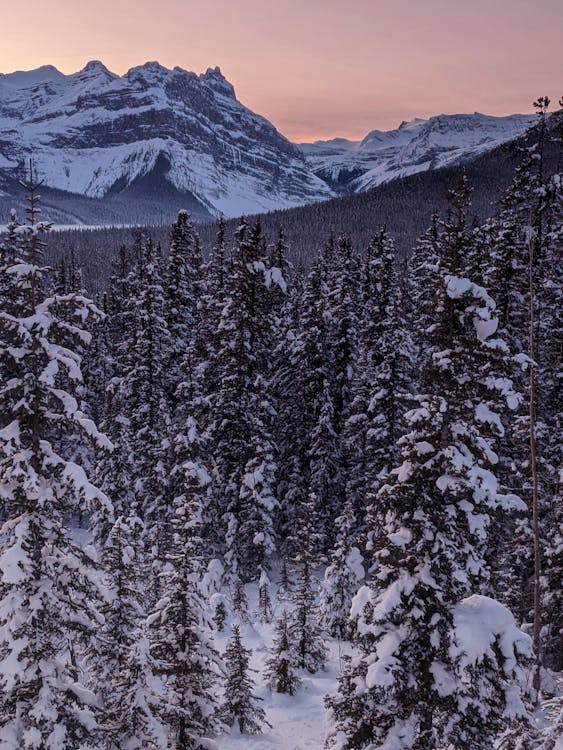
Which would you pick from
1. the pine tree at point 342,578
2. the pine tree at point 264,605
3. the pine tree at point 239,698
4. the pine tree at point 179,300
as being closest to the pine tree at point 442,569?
the pine tree at point 239,698

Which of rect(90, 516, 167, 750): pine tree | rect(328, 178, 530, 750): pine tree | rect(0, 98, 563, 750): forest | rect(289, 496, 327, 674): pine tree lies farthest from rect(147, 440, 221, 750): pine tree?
rect(289, 496, 327, 674): pine tree

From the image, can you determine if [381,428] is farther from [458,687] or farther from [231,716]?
[458,687]

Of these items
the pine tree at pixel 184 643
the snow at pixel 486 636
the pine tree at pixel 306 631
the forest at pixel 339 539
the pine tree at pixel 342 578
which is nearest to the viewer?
the snow at pixel 486 636

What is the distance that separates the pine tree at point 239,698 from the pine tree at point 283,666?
71.2 inches

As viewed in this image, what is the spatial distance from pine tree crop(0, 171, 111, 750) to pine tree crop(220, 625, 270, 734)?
6.95m

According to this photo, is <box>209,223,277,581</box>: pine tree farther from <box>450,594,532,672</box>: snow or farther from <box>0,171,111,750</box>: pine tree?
<box>450,594,532,672</box>: snow

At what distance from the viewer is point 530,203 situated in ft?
89.9

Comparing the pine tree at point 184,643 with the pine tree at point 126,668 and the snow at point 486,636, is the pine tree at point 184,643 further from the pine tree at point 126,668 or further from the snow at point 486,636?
the snow at point 486,636

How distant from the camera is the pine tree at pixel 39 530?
29.6ft

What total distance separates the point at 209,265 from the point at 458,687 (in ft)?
102

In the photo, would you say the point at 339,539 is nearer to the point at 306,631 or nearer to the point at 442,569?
the point at 306,631

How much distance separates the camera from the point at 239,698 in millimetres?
16656

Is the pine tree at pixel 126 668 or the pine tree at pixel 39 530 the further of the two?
the pine tree at pixel 126 668

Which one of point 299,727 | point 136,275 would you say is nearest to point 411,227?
point 136,275
